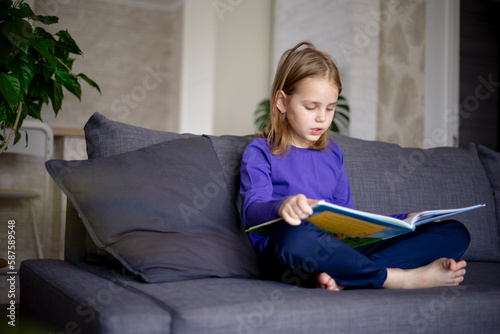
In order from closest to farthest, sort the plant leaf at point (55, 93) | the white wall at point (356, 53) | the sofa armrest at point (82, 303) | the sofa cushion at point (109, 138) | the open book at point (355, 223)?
the sofa armrest at point (82, 303) < the open book at point (355, 223) < the sofa cushion at point (109, 138) < the plant leaf at point (55, 93) < the white wall at point (356, 53)

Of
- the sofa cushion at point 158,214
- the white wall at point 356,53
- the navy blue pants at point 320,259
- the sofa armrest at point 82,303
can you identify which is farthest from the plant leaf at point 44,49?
the white wall at point 356,53

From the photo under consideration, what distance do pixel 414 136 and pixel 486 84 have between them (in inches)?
43.5

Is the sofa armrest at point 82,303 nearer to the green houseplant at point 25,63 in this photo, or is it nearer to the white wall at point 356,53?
the green houseplant at point 25,63

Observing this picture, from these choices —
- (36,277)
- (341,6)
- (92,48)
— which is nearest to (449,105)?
(341,6)

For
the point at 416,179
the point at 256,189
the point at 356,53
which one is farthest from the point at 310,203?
the point at 356,53

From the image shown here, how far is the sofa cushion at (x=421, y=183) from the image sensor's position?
176 centimetres

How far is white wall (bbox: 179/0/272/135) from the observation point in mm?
4469

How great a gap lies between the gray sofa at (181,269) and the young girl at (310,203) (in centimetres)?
6

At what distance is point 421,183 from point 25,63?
1391 mm

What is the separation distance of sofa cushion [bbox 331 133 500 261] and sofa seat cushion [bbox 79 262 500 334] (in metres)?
0.59

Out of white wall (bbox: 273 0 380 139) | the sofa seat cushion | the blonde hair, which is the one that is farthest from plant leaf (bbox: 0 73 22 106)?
white wall (bbox: 273 0 380 139)

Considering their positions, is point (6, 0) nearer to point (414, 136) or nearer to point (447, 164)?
point (447, 164)

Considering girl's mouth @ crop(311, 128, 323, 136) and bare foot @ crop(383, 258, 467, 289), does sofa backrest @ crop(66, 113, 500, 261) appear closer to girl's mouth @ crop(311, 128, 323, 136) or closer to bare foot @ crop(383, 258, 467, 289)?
girl's mouth @ crop(311, 128, 323, 136)

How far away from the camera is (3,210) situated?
2818mm
